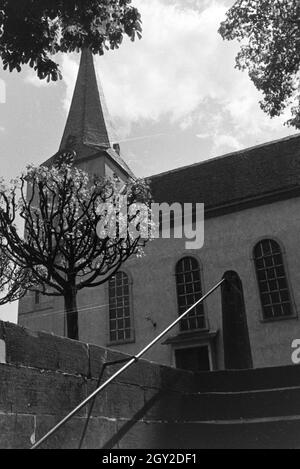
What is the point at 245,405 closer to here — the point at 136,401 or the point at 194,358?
the point at 136,401

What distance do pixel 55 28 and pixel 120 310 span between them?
56.7ft

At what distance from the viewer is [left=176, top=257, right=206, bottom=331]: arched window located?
19.9 metres

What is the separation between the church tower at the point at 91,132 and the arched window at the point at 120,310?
7.76m

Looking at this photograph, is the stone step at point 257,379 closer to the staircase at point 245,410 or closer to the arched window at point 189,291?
the staircase at point 245,410

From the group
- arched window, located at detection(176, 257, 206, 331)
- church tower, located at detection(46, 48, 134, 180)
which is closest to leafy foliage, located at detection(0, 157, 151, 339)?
arched window, located at detection(176, 257, 206, 331)

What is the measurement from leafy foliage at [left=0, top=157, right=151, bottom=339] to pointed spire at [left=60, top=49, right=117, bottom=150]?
13.1 meters

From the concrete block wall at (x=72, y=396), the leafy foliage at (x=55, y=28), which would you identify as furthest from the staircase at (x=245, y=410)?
the leafy foliage at (x=55, y=28)

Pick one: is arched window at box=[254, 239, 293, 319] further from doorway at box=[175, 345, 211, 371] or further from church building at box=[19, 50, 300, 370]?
doorway at box=[175, 345, 211, 371]

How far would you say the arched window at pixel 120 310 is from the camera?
2125 cm

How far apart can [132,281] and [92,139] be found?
13.0m

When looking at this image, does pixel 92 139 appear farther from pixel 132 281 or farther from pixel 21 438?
pixel 21 438

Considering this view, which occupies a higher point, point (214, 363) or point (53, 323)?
point (53, 323)

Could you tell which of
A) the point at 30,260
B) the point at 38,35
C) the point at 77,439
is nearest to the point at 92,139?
the point at 30,260

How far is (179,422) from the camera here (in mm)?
6590
